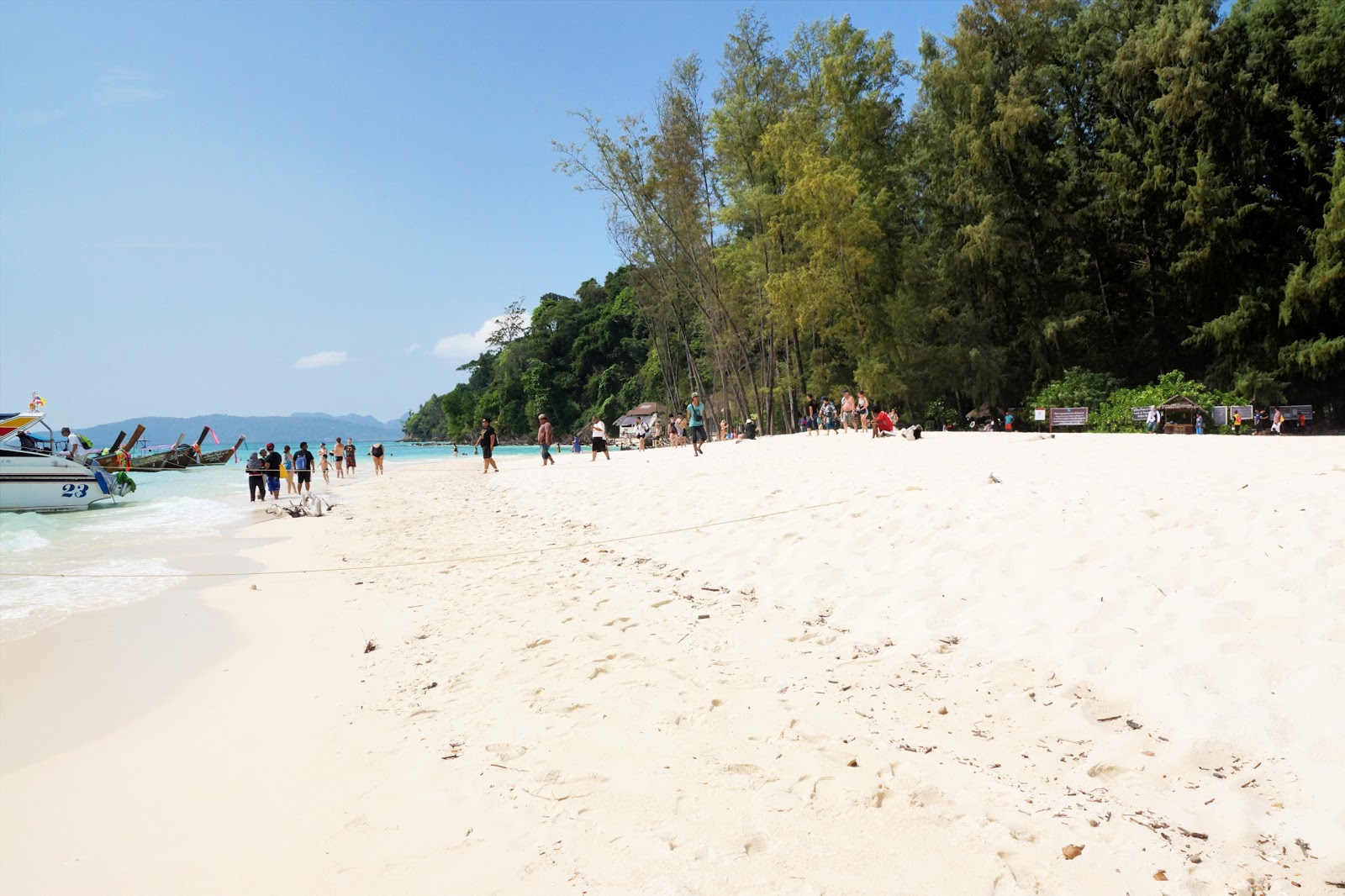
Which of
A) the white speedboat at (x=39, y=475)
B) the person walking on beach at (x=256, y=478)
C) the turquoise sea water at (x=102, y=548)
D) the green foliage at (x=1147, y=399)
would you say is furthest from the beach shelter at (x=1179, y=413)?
the white speedboat at (x=39, y=475)

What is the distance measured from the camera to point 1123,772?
2436 mm

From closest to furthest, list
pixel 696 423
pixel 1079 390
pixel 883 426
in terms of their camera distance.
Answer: pixel 883 426
pixel 696 423
pixel 1079 390

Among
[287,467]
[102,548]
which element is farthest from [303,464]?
[102,548]

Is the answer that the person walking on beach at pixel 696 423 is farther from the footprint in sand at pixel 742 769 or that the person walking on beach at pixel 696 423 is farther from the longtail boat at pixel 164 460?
the longtail boat at pixel 164 460

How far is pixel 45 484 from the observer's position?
1573 centimetres

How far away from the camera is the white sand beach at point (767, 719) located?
2.10 m

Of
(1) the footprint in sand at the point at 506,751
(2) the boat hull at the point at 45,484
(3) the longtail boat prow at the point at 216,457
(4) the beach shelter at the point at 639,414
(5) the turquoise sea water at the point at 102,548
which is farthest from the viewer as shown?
(4) the beach shelter at the point at 639,414

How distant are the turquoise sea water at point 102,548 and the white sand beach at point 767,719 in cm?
85

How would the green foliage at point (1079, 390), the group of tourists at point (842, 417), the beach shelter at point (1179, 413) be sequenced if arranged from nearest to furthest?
the beach shelter at point (1179, 413) → the group of tourists at point (842, 417) → the green foliage at point (1079, 390)

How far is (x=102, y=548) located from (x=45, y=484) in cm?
833

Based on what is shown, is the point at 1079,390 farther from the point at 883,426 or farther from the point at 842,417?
the point at 883,426

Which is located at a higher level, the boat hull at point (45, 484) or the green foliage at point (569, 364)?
the green foliage at point (569, 364)

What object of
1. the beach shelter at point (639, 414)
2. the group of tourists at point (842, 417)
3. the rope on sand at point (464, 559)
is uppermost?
the beach shelter at point (639, 414)

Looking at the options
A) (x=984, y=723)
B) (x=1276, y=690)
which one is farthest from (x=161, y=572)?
(x=1276, y=690)
